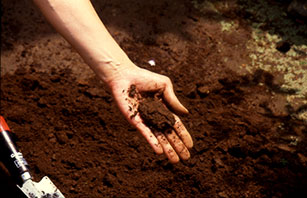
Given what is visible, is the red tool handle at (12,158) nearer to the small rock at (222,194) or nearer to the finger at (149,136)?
the finger at (149,136)

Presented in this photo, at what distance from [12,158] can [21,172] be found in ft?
0.39

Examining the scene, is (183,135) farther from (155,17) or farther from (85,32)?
(155,17)

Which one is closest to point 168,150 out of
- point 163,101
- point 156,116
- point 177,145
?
point 177,145

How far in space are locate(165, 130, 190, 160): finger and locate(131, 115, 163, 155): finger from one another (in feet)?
0.27

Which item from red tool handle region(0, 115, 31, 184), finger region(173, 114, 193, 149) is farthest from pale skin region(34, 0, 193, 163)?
red tool handle region(0, 115, 31, 184)

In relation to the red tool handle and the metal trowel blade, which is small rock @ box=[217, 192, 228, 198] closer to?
the metal trowel blade

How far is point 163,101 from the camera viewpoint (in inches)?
79.6

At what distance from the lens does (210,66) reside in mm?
2627

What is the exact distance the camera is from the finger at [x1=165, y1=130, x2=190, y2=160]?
186 cm

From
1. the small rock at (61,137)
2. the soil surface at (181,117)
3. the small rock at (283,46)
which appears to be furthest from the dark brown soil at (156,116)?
the small rock at (283,46)

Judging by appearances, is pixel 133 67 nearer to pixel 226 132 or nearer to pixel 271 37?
pixel 226 132

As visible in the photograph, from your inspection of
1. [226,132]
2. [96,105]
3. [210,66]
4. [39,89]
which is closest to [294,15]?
[210,66]

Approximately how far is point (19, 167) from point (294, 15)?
2.46 metres

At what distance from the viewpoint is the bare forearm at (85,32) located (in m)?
1.93
